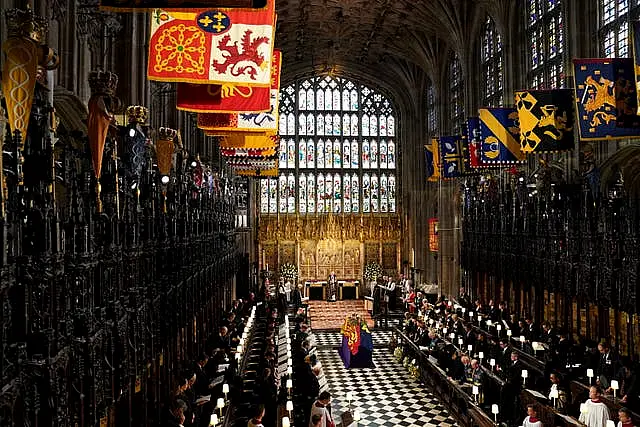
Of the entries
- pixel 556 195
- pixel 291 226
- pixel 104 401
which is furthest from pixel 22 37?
pixel 291 226

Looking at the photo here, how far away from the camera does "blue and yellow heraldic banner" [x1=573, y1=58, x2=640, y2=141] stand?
10367 mm

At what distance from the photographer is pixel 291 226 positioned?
33.8 meters

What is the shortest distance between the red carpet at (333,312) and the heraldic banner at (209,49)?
18149 mm

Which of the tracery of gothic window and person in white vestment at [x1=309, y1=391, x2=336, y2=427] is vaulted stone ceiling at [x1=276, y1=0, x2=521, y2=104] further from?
person in white vestment at [x1=309, y1=391, x2=336, y2=427]

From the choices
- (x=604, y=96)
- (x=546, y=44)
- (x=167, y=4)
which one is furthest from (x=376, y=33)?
(x=167, y=4)

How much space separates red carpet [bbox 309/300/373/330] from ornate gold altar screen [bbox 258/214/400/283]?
8.82 feet

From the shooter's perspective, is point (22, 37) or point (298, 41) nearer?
point (22, 37)

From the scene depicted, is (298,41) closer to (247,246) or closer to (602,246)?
(247,246)

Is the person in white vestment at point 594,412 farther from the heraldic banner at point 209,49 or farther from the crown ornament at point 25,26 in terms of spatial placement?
the crown ornament at point 25,26

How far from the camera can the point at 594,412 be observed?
27.6 ft

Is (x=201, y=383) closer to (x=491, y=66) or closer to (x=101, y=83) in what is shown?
(x=101, y=83)

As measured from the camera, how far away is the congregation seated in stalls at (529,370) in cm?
908

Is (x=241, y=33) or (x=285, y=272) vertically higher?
(x=241, y=33)

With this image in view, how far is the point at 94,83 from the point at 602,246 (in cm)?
A: 1167
